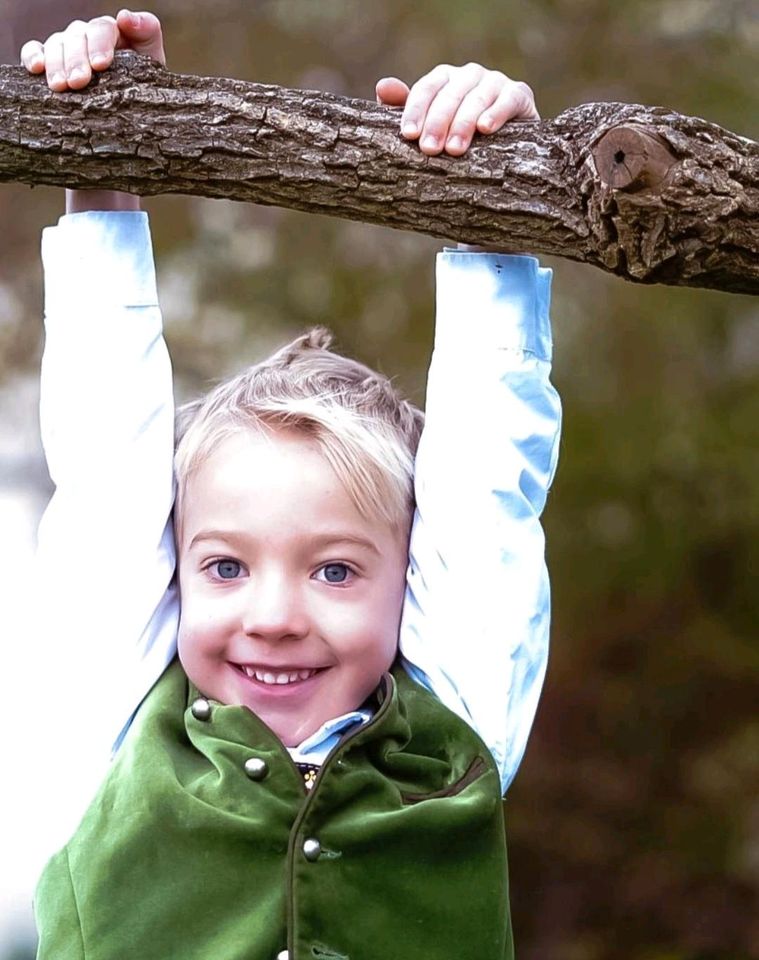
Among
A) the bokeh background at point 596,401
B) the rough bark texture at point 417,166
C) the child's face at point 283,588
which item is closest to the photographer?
the rough bark texture at point 417,166

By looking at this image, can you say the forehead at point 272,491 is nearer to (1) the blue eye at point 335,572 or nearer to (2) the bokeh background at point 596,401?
(1) the blue eye at point 335,572

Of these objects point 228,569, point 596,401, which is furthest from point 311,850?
point 596,401

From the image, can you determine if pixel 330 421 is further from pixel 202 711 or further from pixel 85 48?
pixel 85 48

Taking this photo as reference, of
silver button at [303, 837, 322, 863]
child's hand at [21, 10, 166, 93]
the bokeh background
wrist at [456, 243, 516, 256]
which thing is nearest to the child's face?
silver button at [303, 837, 322, 863]

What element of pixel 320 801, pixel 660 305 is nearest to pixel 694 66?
pixel 660 305

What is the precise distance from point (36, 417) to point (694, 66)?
70.0 inches

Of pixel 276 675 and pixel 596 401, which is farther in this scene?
pixel 596 401

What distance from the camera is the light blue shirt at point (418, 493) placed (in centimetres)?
156

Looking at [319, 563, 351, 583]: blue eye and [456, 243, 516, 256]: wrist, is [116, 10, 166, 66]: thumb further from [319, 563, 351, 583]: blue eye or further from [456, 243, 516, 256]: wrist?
[319, 563, 351, 583]: blue eye

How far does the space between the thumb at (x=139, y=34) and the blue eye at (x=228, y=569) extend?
0.49 m

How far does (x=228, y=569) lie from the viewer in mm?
1505

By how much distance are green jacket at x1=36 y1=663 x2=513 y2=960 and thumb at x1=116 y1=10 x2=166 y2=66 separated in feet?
2.08

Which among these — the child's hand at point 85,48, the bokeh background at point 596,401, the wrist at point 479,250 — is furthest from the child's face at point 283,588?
the bokeh background at point 596,401

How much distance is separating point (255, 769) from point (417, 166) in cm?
57
